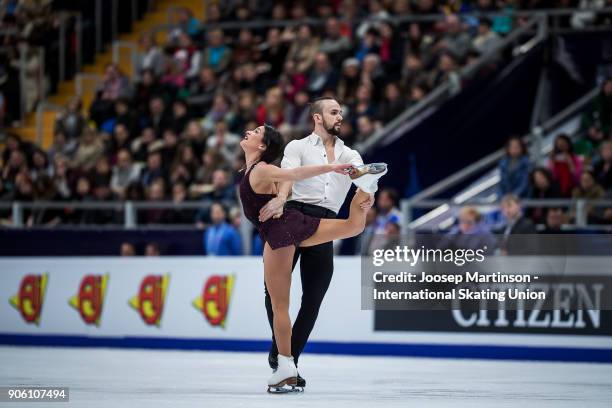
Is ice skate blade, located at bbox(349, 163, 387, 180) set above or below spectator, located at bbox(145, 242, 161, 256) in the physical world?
above

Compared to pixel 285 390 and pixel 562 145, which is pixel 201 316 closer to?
pixel 562 145

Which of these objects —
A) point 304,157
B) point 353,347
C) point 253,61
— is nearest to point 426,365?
point 353,347

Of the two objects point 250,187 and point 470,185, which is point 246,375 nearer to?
point 250,187

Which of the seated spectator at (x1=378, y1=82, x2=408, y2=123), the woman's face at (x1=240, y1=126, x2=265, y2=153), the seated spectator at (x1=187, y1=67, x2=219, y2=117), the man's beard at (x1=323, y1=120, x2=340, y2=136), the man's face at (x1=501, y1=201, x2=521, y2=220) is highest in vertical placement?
the seated spectator at (x1=187, y1=67, x2=219, y2=117)

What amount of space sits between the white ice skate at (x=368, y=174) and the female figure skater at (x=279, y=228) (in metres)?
0.15

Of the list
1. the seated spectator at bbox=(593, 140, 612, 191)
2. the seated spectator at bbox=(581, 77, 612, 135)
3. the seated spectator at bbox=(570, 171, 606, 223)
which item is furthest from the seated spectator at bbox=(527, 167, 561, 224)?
the seated spectator at bbox=(581, 77, 612, 135)

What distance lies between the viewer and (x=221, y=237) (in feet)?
46.0

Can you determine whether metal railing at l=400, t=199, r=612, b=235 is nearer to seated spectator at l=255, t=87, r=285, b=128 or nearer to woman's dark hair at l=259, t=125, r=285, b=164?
seated spectator at l=255, t=87, r=285, b=128

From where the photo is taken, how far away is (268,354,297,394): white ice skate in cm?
788

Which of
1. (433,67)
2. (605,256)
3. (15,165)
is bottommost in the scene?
(605,256)

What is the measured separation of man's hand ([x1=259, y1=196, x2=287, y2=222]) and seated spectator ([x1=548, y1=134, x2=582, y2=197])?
21.9 ft

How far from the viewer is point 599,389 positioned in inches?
336

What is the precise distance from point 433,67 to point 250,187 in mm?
8888

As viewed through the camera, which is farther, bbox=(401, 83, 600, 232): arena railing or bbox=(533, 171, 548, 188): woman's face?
bbox=(401, 83, 600, 232): arena railing
